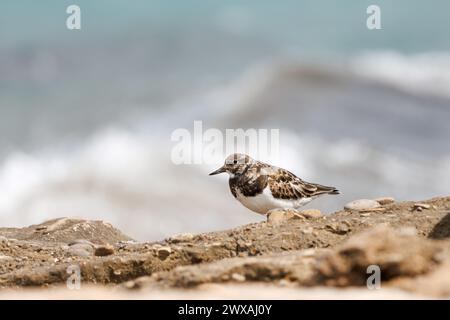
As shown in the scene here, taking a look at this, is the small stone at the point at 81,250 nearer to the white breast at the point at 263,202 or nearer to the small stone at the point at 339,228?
the white breast at the point at 263,202

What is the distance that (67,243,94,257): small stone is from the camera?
28.7ft

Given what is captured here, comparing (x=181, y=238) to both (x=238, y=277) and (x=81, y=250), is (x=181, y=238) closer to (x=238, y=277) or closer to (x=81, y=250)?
(x=81, y=250)

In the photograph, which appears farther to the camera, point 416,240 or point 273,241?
point 273,241

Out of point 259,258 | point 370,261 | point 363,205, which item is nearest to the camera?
point 370,261

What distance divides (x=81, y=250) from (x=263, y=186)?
6.57 feet

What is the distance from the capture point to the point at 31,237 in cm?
1012

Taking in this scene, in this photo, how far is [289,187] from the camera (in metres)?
9.95

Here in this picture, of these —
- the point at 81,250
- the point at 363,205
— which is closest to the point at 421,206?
the point at 363,205

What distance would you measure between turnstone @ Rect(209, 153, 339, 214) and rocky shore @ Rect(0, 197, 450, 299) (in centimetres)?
121

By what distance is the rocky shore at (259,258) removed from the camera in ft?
18.0

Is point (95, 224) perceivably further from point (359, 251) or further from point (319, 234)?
point (359, 251)

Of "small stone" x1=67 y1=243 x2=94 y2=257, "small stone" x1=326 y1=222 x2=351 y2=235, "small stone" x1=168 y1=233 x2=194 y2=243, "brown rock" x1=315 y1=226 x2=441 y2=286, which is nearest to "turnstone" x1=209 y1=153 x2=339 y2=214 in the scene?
"small stone" x1=168 y1=233 x2=194 y2=243
